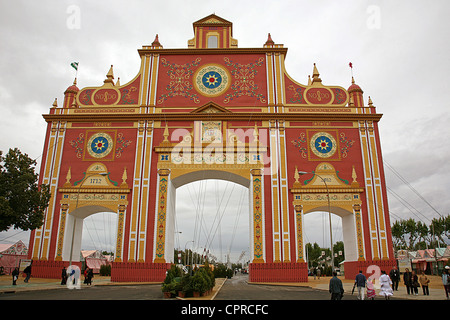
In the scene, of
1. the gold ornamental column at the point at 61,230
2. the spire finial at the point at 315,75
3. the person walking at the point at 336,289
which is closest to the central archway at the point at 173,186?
the gold ornamental column at the point at 61,230

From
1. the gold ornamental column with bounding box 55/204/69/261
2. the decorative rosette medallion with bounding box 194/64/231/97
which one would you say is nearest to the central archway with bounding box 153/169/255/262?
the decorative rosette medallion with bounding box 194/64/231/97

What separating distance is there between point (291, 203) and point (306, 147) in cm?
490

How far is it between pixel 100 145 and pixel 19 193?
965 centimetres

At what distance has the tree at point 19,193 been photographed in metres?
20.1

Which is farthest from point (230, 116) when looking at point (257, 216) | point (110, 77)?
point (110, 77)

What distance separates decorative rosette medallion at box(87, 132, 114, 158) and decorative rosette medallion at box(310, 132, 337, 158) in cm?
1676

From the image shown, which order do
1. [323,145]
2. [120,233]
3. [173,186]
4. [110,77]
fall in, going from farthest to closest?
[110,77], [173,186], [323,145], [120,233]

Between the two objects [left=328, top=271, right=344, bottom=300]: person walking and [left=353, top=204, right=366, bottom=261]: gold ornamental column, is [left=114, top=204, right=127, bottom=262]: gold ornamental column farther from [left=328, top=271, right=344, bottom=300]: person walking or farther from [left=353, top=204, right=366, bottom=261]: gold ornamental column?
[left=328, top=271, right=344, bottom=300]: person walking

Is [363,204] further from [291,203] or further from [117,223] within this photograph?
[117,223]

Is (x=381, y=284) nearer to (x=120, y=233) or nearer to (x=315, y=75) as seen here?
(x=120, y=233)

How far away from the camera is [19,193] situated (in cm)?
2045

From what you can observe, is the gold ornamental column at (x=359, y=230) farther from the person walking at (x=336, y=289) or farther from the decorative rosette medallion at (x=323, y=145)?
the person walking at (x=336, y=289)

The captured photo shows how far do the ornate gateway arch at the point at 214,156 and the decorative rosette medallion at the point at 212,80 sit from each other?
99 mm

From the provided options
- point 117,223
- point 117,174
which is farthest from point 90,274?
point 117,174
